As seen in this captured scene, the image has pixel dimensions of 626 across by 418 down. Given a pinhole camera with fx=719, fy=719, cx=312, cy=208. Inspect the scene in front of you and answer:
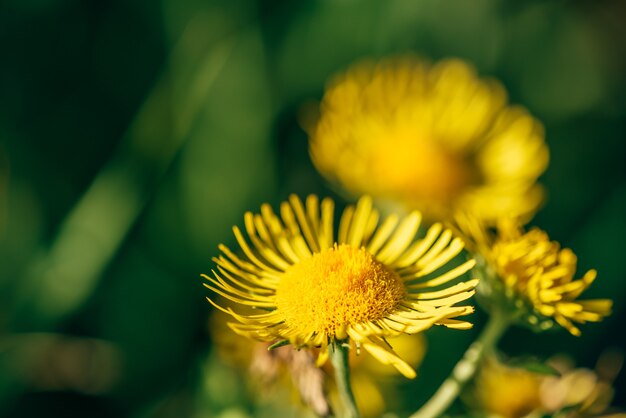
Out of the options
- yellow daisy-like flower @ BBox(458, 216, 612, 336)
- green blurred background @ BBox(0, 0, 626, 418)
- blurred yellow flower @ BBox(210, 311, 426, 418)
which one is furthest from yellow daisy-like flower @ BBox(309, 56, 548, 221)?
yellow daisy-like flower @ BBox(458, 216, 612, 336)

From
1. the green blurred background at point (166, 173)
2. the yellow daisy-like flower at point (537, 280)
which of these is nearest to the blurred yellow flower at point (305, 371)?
the green blurred background at point (166, 173)

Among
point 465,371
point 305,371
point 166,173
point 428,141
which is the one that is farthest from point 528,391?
point 166,173

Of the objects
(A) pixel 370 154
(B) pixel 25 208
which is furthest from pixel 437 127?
(B) pixel 25 208

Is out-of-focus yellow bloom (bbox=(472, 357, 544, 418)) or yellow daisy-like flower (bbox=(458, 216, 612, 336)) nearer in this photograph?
yellow daisy-like flower (bbox=(458, 216, 612, 336))

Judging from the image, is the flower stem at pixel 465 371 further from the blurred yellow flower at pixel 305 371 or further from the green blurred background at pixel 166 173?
the green blurred background at pixel 166 173

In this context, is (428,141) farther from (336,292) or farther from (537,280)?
(336,292)

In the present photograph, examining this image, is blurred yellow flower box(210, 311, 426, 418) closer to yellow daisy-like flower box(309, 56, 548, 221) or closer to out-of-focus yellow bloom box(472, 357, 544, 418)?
→ out-of-focus yellow bloom box(472, 357, 544, 418)
